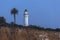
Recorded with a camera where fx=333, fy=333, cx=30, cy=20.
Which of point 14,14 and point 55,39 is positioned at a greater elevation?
point 14,14

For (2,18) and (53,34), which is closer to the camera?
(53,34)

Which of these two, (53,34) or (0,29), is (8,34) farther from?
(53,34)

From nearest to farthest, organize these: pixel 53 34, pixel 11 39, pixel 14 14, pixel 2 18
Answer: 1. pixel 11 39
2. pixel 53 34
3. pixel 14 14
4. pixel 2 18

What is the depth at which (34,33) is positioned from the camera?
620 inches

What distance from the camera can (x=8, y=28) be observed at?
51.7 ft

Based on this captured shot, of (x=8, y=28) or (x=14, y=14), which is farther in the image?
(x=14, y=14)

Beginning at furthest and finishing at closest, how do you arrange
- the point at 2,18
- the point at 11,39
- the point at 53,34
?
the point at 2,18 < the point at 53,34 < the point at 11,39

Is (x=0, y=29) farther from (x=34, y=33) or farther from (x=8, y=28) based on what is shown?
(x=34, y=33)

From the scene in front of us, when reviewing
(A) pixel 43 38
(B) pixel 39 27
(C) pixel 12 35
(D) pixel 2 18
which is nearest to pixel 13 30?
(C) pixel 12 35

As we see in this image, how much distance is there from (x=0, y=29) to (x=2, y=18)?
5530 millimetres

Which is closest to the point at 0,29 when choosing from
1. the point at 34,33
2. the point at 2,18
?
the point at 34,33

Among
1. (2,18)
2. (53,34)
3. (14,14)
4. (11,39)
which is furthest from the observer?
(2,18)

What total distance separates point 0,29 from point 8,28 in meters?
0.40

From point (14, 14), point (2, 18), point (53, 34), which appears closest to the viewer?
point (53, 34)
